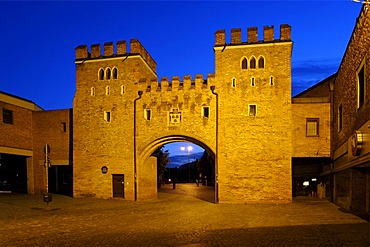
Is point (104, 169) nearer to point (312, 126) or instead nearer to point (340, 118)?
point (312, 126)

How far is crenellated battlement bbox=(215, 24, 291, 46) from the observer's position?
21.1 meters

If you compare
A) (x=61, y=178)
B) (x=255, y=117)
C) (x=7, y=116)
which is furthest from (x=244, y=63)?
(x=61, y=178)

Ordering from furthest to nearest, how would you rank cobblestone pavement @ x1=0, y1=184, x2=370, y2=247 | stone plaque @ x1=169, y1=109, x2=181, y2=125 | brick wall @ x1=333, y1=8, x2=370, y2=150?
1. stone plaque @ x1=169, y1=109, x2=181, y2=125
2. brick wall @ x1=333, y1=8, x2=370, y2=150
3. cobblestone pavement @ x1=0, y1=184, x2=370, y2=247

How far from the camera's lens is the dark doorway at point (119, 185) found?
2326 centimetres

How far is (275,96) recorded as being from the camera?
2102cm

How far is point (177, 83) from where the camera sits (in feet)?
74.2

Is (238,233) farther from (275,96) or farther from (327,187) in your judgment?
(327,187)

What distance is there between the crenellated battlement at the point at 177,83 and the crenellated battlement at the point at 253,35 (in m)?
2.42

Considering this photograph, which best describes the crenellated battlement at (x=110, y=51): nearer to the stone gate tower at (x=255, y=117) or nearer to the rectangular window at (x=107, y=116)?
the rectangular window at (x=107, y=116)

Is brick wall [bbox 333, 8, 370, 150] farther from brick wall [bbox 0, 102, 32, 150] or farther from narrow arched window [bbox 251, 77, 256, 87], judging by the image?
brick wall [bbox 0, 102, 32, 150]

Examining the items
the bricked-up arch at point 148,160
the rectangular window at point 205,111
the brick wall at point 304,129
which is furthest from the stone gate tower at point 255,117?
the bricked-up arch at point 148,160

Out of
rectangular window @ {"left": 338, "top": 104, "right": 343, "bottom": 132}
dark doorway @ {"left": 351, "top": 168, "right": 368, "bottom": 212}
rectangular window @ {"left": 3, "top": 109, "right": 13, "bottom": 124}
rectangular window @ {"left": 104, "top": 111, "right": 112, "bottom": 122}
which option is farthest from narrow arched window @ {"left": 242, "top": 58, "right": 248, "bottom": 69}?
rectangular window @ {"left": 3, "top": 109, "right": 13, "bottom": 124}

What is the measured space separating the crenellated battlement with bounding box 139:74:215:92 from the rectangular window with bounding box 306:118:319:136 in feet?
22.0

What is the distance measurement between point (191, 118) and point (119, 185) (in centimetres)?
681
